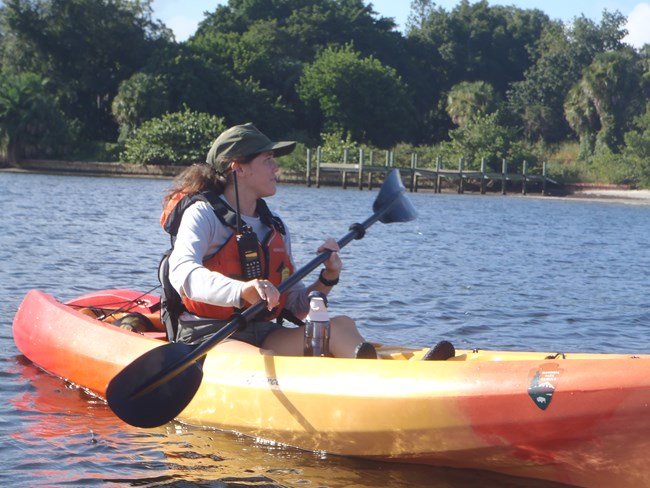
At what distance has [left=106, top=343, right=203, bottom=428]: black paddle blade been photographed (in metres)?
4.43

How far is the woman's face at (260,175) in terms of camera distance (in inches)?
193

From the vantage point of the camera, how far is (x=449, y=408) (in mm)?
4324

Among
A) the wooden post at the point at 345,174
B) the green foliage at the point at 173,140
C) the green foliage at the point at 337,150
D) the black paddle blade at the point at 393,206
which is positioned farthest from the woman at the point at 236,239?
the green foliage at the point at 173,140

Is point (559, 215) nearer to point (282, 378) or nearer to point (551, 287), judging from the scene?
point (551, 287)

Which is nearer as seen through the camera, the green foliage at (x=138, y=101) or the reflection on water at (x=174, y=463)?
the reflection on water at (x=174, y=463)

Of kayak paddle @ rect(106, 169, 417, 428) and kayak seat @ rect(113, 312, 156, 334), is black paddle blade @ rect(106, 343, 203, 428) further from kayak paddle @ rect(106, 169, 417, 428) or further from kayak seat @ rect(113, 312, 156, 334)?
kayak seat @ rect(113, 312, 156, 334)

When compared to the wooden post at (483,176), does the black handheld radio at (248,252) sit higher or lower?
higher

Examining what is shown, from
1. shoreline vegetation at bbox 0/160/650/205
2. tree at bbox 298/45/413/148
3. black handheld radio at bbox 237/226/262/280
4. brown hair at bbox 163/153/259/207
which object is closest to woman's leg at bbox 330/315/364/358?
black handheld radio at bbox 237/226/262/280

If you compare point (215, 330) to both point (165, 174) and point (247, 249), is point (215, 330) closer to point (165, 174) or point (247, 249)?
point (247, 249)

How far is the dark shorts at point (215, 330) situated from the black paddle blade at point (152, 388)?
248 millimetres

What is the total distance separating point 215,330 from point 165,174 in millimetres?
41231

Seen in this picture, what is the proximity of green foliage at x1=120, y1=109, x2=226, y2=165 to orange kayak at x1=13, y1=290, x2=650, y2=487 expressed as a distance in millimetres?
39698

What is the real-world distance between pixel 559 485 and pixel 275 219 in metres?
1.82

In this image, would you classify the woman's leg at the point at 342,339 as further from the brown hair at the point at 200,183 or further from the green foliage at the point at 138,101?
the green foliage at the point at 138,101
